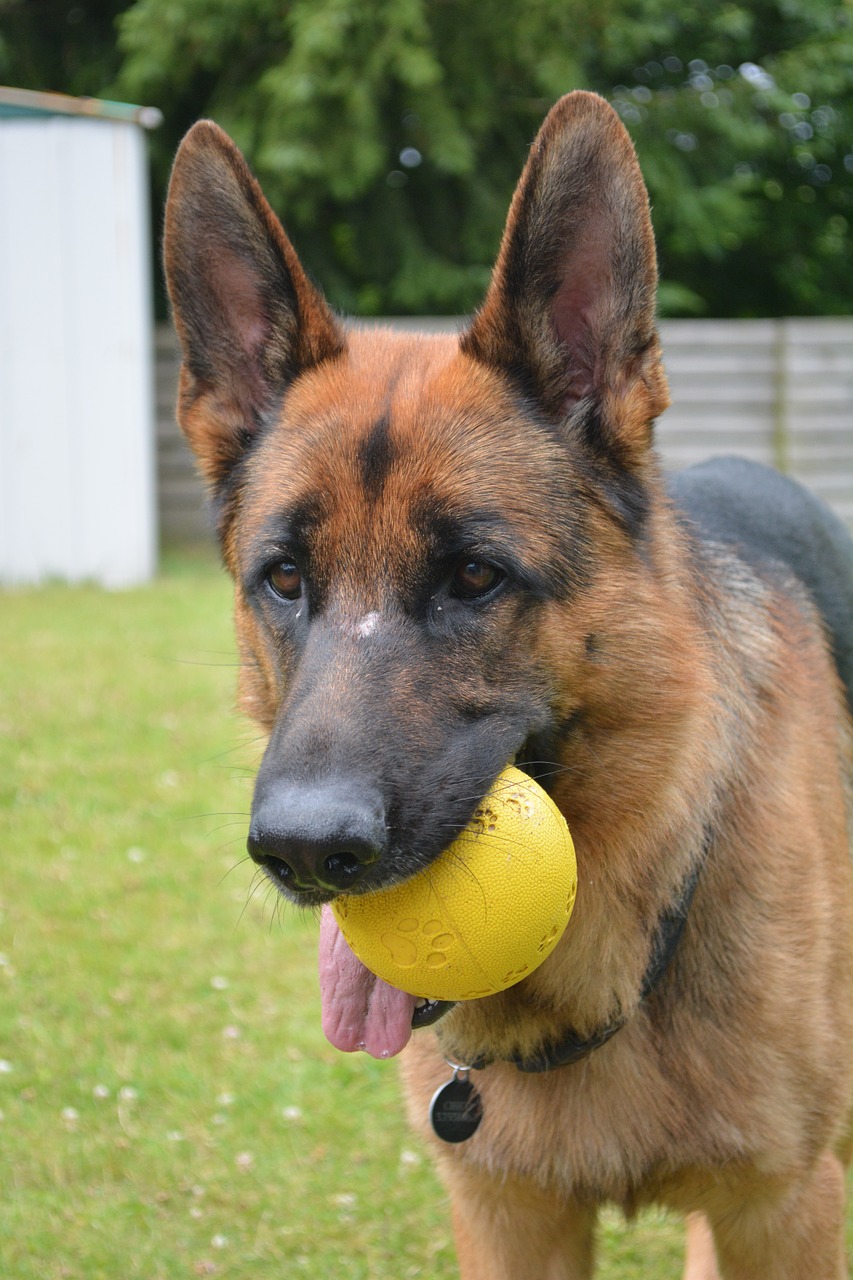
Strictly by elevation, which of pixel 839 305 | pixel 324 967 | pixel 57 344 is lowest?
pixel 839 305

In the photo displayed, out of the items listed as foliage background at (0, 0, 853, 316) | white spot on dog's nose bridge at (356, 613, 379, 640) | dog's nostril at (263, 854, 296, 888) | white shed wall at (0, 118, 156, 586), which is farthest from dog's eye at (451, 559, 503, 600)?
foliage background at (0, 0, 853, 316)

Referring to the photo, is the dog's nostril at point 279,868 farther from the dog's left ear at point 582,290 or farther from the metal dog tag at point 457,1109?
the dog's left ear at point 582,290

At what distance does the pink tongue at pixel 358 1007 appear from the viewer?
2.37 meters

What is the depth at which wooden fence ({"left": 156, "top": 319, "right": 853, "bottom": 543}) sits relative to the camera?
1336cm

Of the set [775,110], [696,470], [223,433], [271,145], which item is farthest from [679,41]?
[223,433]

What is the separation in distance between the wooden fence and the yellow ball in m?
11.5

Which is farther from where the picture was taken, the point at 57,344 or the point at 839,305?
the point at 839,305

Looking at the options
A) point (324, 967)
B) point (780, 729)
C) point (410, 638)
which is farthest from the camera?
point (780, 729)

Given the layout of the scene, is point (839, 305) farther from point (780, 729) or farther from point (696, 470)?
point (780, 729)

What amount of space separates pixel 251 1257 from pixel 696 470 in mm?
2556

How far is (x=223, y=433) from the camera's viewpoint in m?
2.97

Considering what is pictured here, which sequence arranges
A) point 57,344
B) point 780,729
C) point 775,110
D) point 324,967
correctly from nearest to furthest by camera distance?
point 324,967, point 780,729, point 57,344, point 775,110

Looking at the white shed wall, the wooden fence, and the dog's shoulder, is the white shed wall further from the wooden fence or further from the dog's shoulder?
the dog's shoulder

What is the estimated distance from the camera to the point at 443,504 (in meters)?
2.41
